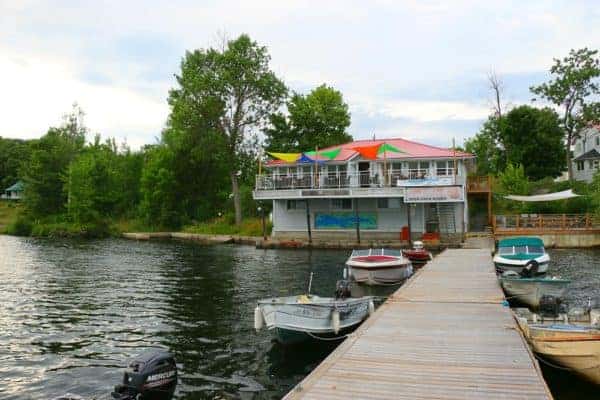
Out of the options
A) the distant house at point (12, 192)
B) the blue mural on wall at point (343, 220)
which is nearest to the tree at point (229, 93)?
the blue mural on wall at point (343, 220)

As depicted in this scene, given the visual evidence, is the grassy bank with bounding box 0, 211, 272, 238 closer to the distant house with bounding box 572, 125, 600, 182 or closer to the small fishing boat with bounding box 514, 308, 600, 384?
the distant house with bounding box 572, 125, 600, 182

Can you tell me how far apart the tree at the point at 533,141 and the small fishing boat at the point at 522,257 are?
39.9m

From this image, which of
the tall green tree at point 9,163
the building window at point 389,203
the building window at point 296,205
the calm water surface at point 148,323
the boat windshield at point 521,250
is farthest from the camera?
the tall green tree at point 9,163

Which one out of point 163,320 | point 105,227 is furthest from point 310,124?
point 163,320

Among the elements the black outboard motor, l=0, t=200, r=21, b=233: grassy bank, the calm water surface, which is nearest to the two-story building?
the calm water surface

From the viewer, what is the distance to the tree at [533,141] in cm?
6075

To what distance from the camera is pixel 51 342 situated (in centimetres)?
1516

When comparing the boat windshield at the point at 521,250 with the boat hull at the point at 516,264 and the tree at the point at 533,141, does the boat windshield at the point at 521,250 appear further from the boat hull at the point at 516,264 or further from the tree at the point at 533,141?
the tree at the point at 533,141

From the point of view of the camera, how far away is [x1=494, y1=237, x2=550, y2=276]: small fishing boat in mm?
23078

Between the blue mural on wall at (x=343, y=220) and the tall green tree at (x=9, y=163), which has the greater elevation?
the tall green tree at (x=9, y=163)

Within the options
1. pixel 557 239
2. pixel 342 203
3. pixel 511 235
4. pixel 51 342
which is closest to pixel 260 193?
pixel 342 203

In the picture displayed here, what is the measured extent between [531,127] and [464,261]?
41258mm

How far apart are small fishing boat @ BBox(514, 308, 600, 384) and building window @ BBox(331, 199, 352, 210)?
113 feet

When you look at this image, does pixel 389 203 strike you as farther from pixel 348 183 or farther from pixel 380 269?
pixel 380 269
